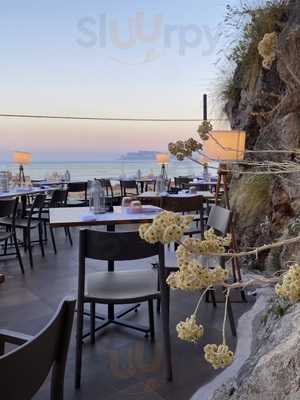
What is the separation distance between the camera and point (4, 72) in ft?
26.2

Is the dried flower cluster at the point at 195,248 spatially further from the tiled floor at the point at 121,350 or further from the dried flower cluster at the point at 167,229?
the tiled floor at the point at 121,350

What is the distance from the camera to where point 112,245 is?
1.92 metres

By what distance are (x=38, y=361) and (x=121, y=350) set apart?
65.7 inches

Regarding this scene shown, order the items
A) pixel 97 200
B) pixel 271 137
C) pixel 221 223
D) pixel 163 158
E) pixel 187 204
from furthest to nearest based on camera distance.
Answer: pixel 163 158
pixel 271 137
pixel 187 204
pixel 97 200
pixel 221 223

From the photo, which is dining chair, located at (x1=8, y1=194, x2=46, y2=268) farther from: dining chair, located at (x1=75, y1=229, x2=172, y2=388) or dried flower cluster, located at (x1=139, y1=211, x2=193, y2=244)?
dried flower cluster, located at (x1=139, y1=211, x2=193, y2=244)

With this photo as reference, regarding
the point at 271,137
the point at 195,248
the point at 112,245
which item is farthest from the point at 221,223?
the point at 195,248

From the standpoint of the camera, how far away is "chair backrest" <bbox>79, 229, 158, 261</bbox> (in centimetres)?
192

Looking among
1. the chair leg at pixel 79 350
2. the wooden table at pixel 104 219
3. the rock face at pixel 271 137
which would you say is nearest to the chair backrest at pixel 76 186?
the rock face at pixel 271 137

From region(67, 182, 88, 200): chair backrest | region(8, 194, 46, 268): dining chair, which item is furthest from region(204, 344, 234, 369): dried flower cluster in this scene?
region(67, 182, 88, 200): chair backrest

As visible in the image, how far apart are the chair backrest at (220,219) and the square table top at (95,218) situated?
1.42 feet

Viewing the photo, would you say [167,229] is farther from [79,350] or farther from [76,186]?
[76,186]

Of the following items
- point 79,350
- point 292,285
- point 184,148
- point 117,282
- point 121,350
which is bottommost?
point 121,350

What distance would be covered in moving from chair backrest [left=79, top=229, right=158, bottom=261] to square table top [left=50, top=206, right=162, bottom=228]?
1.69ft

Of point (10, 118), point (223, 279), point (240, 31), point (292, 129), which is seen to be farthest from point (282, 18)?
point (10, 118)
